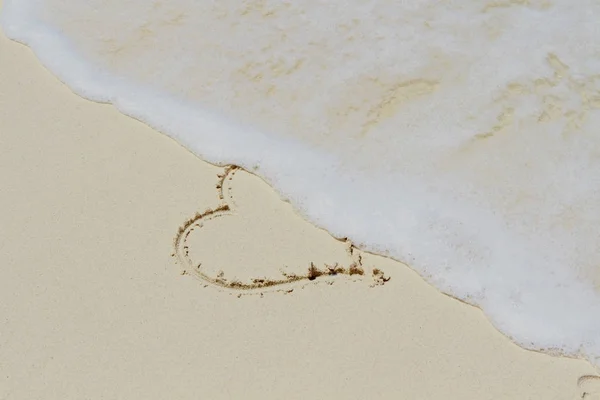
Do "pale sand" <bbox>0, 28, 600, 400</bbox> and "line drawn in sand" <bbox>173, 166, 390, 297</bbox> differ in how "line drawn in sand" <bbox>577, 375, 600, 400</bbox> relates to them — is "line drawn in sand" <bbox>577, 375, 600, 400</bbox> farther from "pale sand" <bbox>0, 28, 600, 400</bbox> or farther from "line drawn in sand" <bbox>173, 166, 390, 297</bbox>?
"line drawn in sand" <bbox>173, 166, 390, 297</bbox>

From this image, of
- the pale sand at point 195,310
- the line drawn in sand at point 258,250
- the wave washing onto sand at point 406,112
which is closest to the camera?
the pale sand at point 195,310

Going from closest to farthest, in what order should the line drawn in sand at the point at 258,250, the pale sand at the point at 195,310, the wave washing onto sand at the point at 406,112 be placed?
1. the pale sand at the point at 195,310
2. the line drawn in sand at the point at 258,250
3. the wave washing onto sand at the point at 406,112

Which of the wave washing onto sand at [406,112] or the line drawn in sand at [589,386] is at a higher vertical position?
the wave washing onto sand at [406,112]

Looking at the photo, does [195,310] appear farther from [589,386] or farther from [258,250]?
[589,386]

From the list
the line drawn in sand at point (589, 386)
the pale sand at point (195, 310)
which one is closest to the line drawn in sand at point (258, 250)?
the pale sand at point (195, 310)

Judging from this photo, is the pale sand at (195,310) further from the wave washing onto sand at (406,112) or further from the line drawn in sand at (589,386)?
the wave washing onto sand at (406,112)

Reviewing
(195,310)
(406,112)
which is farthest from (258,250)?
(406,112)

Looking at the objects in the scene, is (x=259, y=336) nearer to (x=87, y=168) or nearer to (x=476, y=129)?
(x=87, y=168)
